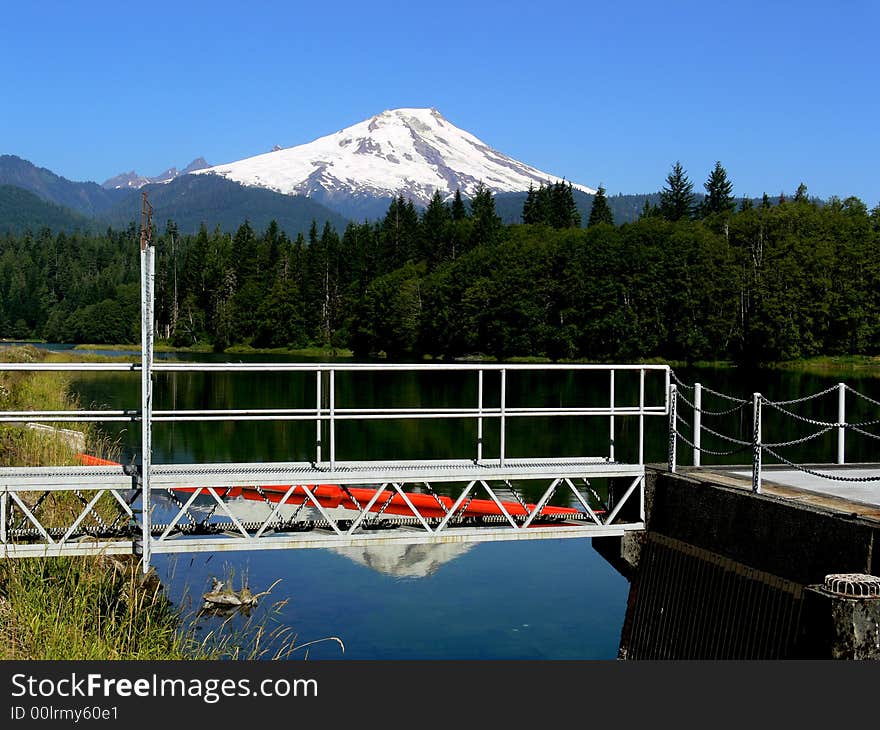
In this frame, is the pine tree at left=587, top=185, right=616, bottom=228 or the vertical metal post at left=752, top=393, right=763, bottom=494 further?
the pine tree at left=587, top=185, right=616, bottom=228

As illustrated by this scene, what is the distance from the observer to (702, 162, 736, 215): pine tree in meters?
137

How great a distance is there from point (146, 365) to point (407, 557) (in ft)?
31.4

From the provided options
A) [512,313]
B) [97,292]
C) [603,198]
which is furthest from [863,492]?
[97,292]

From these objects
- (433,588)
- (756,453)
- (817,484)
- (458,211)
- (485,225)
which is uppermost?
(458,211)

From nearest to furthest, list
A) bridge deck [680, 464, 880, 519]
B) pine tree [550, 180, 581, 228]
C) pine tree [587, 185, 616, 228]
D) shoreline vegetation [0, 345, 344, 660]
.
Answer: shoreline vegetation [0, 345, 344, 660], bridge deck [680, 464, 880, 519], pine tree [587, 185, 616, 228], pine tree [550, 180, 581, 228]

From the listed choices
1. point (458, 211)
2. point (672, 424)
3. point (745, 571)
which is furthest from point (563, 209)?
point (745, 571)

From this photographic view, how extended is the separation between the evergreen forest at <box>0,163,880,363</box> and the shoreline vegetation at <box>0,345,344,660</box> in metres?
80.1

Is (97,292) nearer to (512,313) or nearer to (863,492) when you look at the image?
(512,313)

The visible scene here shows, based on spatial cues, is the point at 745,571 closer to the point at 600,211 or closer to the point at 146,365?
the point at 146,365

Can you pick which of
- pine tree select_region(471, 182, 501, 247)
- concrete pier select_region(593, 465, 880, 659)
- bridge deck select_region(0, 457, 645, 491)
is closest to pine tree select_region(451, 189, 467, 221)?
pine tree select_region(471, 182, 501, 247)

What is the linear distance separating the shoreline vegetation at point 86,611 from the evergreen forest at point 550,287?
80106mm

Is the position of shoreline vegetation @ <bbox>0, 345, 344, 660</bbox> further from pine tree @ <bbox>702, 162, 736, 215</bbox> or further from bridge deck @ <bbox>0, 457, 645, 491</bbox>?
pine tree @ <bbox>702, 162, 736, 215</bbox>

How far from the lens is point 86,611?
10117 mm

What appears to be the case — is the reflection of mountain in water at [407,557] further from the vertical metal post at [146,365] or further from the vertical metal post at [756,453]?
the vertical metal post at [756,453]
